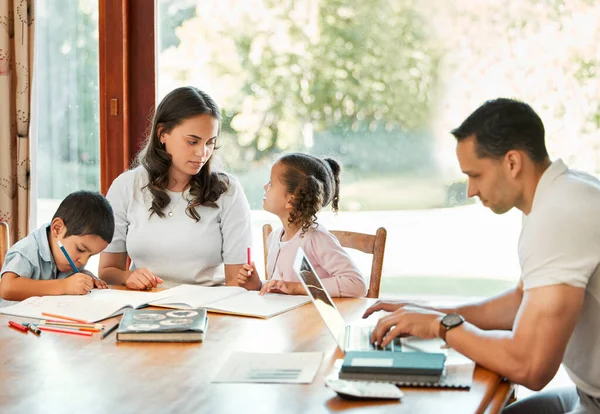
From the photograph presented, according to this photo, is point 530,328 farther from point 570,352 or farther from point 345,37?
point 345,37

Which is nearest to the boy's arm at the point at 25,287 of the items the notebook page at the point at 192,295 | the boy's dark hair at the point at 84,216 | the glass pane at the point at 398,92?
the boy's dark hair at the point at 84,216

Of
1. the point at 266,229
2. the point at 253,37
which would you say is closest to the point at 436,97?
the point at 253,37

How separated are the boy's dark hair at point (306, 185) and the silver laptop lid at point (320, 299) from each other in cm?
76

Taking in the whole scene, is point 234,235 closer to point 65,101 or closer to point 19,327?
point 19,327

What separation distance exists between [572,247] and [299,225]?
3.75ft

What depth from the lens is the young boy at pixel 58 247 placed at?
7.30 feet

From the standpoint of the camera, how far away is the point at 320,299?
172 centimetres

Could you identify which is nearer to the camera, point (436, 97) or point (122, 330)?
point (122, 330)

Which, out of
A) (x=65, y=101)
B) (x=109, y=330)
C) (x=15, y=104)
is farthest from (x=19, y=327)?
(x=65, y=101)

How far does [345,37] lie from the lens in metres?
3.52

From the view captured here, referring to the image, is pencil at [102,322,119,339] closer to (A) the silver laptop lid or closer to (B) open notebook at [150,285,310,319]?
(B) open notebook at [150,285,310,319]

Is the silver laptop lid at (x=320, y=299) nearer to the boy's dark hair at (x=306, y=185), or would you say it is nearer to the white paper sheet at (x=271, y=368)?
the white paper sheet at (x=271, y=368)

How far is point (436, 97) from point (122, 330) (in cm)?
209

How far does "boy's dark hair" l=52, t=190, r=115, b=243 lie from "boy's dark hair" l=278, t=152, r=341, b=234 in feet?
1.89
